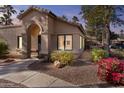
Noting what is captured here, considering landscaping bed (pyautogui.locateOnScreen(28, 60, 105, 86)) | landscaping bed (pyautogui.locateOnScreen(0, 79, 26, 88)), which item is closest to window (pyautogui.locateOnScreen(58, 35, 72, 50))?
landscaping bed (pyautogui.locateOnScreen(28, 60, 105, 86))

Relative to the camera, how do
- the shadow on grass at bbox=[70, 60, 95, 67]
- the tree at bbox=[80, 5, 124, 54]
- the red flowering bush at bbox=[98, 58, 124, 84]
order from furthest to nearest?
the shadow on grass at bbox=[70, 60, 95, 67] < the tree at bbox=[80, 5, 124, 54] < the red flowering bush at bbox=[98, 58, 124, 84]

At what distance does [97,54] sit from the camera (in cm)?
1102

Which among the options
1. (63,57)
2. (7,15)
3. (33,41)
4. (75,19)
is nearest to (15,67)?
(33,41)

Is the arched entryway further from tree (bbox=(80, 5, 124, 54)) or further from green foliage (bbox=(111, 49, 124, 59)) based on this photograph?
green foliage (bbox=(111, 49, 124, 59))

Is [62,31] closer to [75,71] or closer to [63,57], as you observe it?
[63,57]

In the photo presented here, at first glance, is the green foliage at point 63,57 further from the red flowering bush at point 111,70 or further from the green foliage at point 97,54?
the red flowering bush at point 111,70

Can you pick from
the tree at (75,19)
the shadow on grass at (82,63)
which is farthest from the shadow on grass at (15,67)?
the tree at (75,19)

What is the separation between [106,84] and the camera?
980 centimetres

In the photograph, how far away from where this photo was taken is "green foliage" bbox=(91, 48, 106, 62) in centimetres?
1105

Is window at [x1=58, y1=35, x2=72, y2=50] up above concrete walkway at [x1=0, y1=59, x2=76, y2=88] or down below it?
above

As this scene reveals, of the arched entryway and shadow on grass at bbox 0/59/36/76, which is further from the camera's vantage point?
the arched entryway

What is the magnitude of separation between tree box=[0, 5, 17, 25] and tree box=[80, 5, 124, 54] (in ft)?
9.76

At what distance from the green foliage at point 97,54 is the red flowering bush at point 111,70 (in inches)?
30.6
